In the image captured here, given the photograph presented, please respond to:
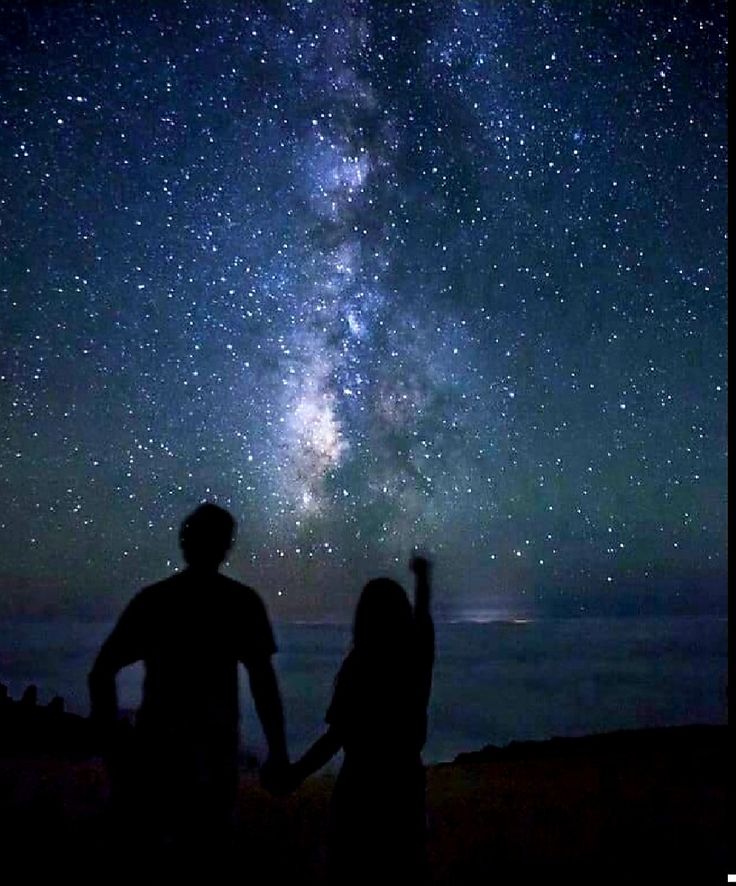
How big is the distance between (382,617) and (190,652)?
836 mm

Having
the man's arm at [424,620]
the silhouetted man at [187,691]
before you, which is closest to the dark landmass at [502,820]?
the silhouetted man at [187,691]

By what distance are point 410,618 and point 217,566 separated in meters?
0.89

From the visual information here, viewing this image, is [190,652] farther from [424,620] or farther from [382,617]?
[424,620]

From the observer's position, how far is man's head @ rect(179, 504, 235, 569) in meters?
3.25

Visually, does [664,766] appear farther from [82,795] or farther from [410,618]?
[410,618]

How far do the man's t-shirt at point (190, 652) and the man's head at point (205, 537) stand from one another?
0.22 ft

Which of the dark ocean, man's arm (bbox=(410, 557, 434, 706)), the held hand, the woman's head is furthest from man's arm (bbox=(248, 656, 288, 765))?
the dark ocean

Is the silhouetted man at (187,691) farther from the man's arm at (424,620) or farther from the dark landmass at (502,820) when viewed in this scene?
the man's arm at (424,620)

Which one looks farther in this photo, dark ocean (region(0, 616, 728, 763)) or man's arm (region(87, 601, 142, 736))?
dark ocean (region(0, 616, 728, 763))

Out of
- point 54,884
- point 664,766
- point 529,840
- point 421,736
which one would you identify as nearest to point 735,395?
point 421,736

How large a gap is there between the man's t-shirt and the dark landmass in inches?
19.9

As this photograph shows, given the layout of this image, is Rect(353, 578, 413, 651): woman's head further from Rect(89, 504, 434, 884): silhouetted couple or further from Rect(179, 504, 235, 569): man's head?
Rect(179, 504, 235, 569): man's head

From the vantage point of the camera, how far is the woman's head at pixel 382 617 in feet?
11.4

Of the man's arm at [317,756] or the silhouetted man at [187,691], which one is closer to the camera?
the silhouetted man at [187,691]
